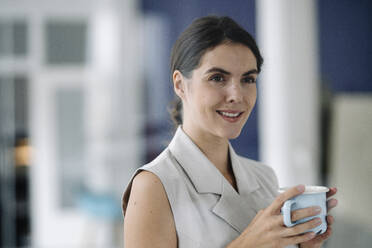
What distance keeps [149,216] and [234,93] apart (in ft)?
0.76

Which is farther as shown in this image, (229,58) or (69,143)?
(69,143)

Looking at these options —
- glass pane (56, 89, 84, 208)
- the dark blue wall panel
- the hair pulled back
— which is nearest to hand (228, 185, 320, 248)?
the hair pulled back

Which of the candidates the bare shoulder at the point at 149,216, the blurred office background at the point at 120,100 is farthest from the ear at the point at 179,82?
the blurred office background at the point at 120,100

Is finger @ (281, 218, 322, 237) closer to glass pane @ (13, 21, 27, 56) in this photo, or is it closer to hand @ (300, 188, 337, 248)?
hand @ (300, 188, 337, 248)

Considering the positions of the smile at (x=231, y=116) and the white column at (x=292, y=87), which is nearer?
the smile at (x=231, y=116)

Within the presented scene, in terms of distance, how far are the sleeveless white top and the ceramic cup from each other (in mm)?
128

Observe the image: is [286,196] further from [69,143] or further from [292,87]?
[69,143]

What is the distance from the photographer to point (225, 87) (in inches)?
30.0

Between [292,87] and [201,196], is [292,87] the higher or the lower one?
the higher one

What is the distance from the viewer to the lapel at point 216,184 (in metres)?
0.81

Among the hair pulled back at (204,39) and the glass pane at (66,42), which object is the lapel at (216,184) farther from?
the glass pane at (66,42)

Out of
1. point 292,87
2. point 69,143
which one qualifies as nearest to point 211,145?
point 292,87

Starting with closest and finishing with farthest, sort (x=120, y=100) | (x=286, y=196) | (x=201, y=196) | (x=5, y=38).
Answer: (x=286, y=196) → (x=201, y=196) → (x=120, y=100) → (x=5, y=38)

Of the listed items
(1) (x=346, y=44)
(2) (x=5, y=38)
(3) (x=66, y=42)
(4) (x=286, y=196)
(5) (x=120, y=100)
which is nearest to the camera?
(4) (x=286, y=196)
